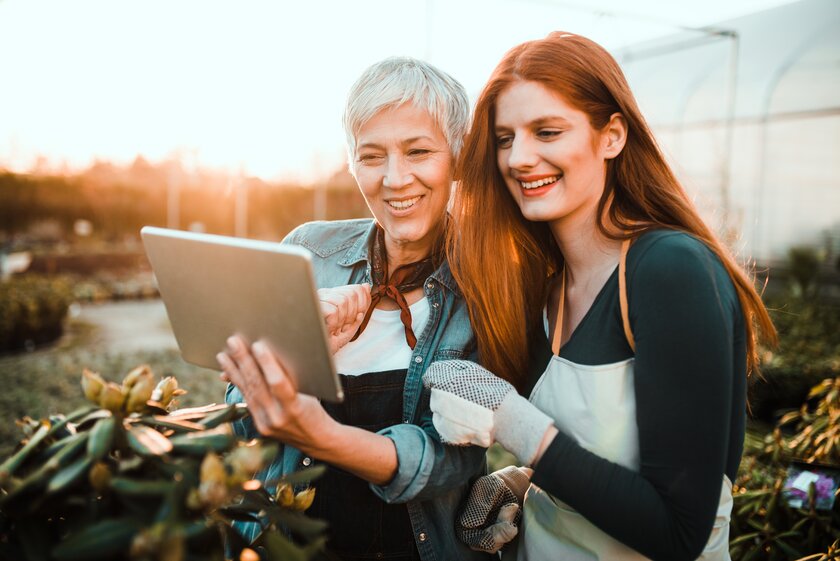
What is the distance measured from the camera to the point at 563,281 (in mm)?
1560

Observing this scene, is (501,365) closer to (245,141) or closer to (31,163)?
(245,141)

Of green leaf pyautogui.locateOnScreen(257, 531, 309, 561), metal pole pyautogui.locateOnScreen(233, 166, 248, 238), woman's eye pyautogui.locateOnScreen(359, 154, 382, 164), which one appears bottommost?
metal pole pyautogui.locateOnScreen(233, 166, 248, 238)

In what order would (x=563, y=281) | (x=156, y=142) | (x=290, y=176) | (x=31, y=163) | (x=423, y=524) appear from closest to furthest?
(x=423, y=524) → (x=563, y=281) → (x=31, y=163) → (x=156, y=142) → (x=290, y=176)

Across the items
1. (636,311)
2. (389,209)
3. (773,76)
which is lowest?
(636,311)

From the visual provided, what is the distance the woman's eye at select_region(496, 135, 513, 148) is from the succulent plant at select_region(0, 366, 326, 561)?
0.90 meters

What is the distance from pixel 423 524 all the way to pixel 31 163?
795 inches

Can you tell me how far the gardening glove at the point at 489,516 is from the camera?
1.43m

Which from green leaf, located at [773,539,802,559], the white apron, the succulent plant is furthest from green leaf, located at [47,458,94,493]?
green leaf, located at [773,539,802,559]

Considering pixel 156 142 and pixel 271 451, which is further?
pixel 156 142

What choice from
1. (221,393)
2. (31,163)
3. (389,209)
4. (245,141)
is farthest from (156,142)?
(389,209)

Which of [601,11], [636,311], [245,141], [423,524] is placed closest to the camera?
[636,311]

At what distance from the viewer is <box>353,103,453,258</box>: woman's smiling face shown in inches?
59.1

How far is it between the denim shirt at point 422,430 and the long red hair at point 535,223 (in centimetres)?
7

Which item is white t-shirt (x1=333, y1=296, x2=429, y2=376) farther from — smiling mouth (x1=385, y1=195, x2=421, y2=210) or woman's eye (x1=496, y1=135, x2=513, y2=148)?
woman's eye (x1=496, y1=135, x2=513, y2=148)
